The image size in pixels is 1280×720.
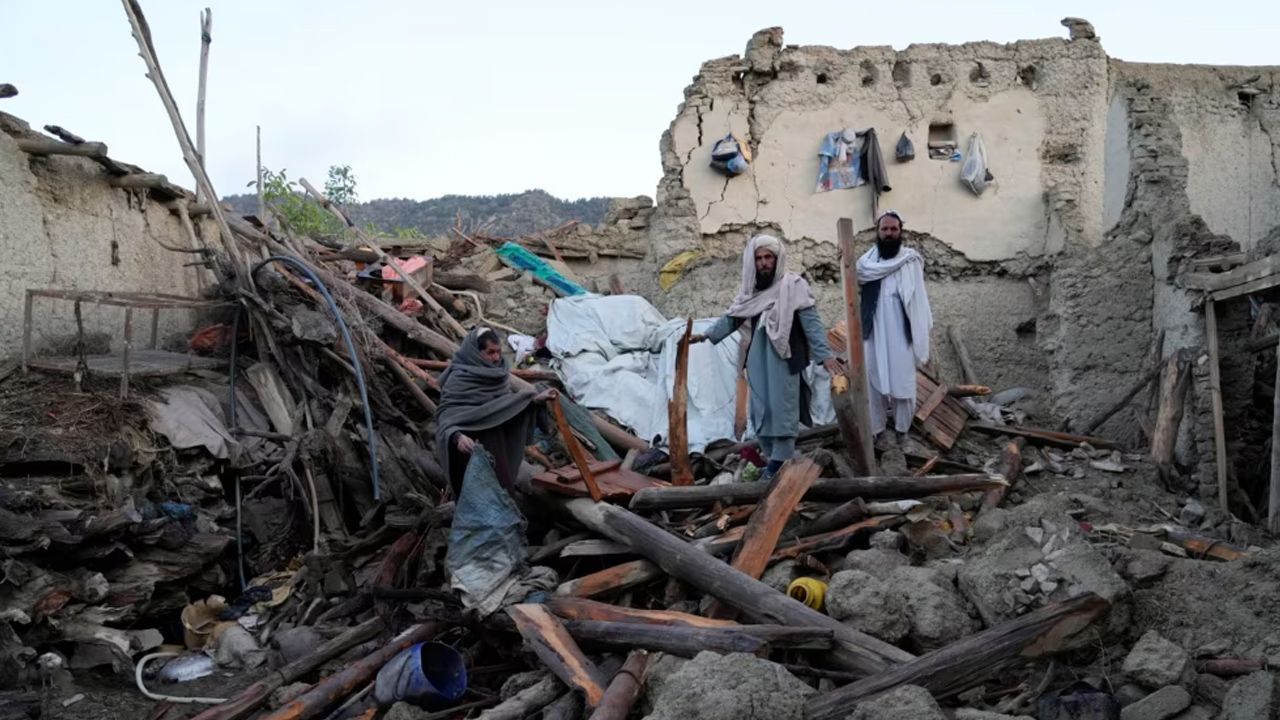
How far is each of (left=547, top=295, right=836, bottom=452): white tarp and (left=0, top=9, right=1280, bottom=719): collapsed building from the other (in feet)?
1.08

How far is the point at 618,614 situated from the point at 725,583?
54 centimetres

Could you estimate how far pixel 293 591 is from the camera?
21.0 ft

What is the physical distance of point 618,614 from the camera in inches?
191

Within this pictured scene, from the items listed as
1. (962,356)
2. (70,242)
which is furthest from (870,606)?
(70,242)

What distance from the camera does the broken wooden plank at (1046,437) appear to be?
7.12 metres

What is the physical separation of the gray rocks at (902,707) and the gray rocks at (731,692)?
261mm

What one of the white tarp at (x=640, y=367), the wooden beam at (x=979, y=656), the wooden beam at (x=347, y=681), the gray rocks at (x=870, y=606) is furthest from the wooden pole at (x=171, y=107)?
the wooden beam at (x=979, y=656)

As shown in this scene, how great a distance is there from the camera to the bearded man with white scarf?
6758 millimetres

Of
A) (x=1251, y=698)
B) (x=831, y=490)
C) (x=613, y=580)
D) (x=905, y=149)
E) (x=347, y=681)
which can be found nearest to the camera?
(x=1251, y=698)

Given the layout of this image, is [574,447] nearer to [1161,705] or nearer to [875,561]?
[875,561]

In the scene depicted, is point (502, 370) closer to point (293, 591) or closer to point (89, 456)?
point (293, 591)

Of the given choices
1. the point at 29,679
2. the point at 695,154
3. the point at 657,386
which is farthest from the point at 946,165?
the point at 29,679

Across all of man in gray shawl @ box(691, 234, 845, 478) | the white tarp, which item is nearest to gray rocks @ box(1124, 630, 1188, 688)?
man in gray shawl @ box(691, 234, 845, 478)

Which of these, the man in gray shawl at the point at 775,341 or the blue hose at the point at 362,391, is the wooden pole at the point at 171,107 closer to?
the blue hose at the point at 362,391
